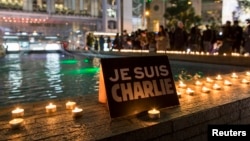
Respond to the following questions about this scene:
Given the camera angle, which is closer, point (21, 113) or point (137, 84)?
point (21, 113)

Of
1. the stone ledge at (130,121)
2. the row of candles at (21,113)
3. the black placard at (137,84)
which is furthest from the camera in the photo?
the black placard at (137,84)

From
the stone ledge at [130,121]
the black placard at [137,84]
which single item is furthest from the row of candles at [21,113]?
the black placard at [137,84]

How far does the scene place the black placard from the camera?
3.42 metres

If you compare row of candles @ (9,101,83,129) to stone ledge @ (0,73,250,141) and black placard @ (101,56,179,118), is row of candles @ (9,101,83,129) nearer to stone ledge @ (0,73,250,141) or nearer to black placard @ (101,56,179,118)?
stone ledge @ (0,73,250,141)

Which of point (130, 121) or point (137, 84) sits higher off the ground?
point (137, 84)

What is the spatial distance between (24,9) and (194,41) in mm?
30623

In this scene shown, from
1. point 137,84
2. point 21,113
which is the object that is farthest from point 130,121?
point 21,113

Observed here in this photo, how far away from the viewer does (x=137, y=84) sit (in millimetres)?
3611

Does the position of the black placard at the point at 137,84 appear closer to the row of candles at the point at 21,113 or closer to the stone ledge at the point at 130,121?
the stone ledge at the point at 130,121

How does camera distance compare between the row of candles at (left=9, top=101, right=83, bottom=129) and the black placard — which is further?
the black placard

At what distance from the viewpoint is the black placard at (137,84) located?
135 inches

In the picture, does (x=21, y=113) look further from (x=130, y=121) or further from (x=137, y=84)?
(x=137, y=84)

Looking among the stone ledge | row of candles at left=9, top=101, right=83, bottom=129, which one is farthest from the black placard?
row of candles at left=9, top=101, right=83, bottom=129

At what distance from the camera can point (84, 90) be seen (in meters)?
7.31
